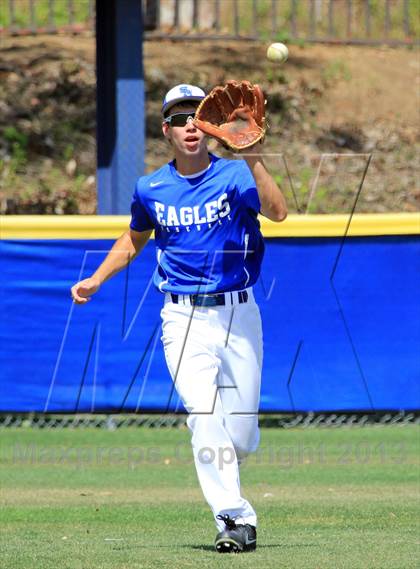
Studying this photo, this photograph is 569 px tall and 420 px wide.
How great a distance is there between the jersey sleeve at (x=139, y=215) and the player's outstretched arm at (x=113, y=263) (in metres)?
0.04

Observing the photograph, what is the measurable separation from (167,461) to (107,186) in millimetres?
4822

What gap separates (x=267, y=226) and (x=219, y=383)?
429 centimetres

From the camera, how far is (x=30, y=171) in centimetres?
1733

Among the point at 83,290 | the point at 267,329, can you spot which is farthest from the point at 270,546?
the point at 267,329

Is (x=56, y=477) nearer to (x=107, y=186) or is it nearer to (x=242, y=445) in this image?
(x=242, y=445)

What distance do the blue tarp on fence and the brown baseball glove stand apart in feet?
14.8

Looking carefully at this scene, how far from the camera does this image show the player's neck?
5723mm

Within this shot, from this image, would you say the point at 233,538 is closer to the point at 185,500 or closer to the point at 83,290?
the point at 83,290

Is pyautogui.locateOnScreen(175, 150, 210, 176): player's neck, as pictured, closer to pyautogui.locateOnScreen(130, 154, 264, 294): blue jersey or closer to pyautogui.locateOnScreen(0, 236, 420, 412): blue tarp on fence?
pyautogui.locateOnScreen(130, 154, 264, 294): blue jersey

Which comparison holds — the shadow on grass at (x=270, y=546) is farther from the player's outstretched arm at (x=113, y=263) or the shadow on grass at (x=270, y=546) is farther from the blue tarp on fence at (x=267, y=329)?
the blue tarp on fence at (x=267, y=329)

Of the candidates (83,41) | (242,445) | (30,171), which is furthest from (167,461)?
(83,41)

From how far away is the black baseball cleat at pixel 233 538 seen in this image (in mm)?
5473

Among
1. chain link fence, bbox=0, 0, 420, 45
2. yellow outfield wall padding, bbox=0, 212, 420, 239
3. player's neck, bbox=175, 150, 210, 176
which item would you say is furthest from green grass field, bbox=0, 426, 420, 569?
chain link fence, bbox=0, 0, 420, 45

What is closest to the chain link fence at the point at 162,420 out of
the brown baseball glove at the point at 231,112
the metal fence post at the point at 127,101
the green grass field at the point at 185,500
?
the green grass field at the point at 185,500
